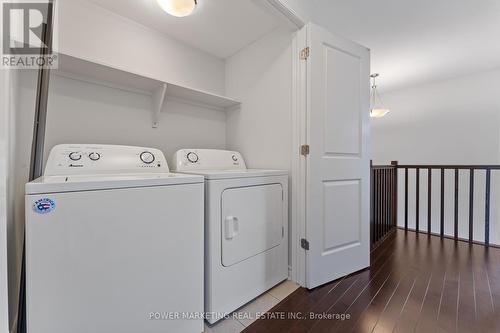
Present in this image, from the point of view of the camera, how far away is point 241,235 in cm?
133

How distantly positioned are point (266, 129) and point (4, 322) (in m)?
1.74

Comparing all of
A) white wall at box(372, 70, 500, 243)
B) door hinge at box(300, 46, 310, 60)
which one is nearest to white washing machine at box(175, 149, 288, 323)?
door hinge at box(300, 46, 310, 60)

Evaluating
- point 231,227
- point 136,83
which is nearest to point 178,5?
point 136,83

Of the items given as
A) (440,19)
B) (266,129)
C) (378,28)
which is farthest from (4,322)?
(440,19)

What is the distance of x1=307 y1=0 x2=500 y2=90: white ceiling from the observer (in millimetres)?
1786

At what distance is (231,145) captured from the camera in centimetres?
230

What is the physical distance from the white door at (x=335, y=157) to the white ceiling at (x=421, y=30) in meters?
0.42

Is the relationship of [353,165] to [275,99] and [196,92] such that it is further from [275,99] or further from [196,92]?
[196,92]

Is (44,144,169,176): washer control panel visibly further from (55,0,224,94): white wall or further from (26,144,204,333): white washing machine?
(55,0,224,94): white wall

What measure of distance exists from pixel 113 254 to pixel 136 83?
4.37 ft

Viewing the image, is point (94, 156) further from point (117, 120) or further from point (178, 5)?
point (178, 5)

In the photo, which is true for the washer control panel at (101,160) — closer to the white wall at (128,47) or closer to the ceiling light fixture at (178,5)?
the white wall at (128,47)

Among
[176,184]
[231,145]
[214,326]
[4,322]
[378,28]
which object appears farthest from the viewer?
[231,145]

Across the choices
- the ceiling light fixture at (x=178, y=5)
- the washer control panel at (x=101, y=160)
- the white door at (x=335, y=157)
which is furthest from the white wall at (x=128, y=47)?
the white door at (x=335, y=157)
